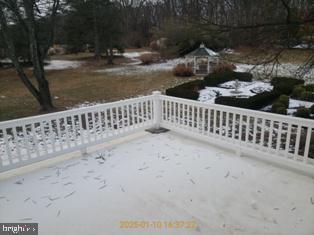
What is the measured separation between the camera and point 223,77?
33.3 ft

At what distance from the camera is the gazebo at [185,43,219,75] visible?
12.5 meters

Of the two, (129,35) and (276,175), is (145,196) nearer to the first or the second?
(276,175)

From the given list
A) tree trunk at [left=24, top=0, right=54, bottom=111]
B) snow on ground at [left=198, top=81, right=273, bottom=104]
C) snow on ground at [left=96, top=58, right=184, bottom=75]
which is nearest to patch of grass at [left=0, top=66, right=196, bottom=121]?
tree trunk at [left=24, top=0, right=54, bottom=111]

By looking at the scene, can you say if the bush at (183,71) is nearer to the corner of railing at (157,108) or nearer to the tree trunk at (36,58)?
the tree trunk at (36,58)

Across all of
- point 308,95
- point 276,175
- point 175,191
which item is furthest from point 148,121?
point 308,95

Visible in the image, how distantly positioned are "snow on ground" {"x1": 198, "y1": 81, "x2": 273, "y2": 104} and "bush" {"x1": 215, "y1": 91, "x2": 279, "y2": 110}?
0.98 meters

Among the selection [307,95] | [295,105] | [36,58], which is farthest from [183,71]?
[36,58]

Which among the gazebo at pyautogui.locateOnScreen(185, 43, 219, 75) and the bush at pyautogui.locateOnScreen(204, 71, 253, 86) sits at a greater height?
the gazebo at pyautogui.locateOnScreen(185, 43, 219, 75)

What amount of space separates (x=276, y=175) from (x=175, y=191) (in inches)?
50.9

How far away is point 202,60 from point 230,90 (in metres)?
5.28

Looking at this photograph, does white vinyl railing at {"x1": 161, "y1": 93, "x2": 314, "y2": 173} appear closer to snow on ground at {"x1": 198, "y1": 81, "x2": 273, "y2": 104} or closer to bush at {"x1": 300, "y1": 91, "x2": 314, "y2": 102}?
bush at {"x1": 300, "y1": 91, "x2": 314, "y2": 102}

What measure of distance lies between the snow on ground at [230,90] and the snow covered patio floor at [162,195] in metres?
4.88

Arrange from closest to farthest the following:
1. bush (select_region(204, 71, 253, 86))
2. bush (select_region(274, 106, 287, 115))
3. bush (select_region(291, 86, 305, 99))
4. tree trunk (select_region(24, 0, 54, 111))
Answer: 1. bush (select_region(274, 106, 287, 115))
2. tree trunk (select_region(24, 0, 54, 111))
3. bush (select_region(291, 86, 305, 99))
4. bush (select_region(204, 71, 253, 86))

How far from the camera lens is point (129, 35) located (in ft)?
81.9
